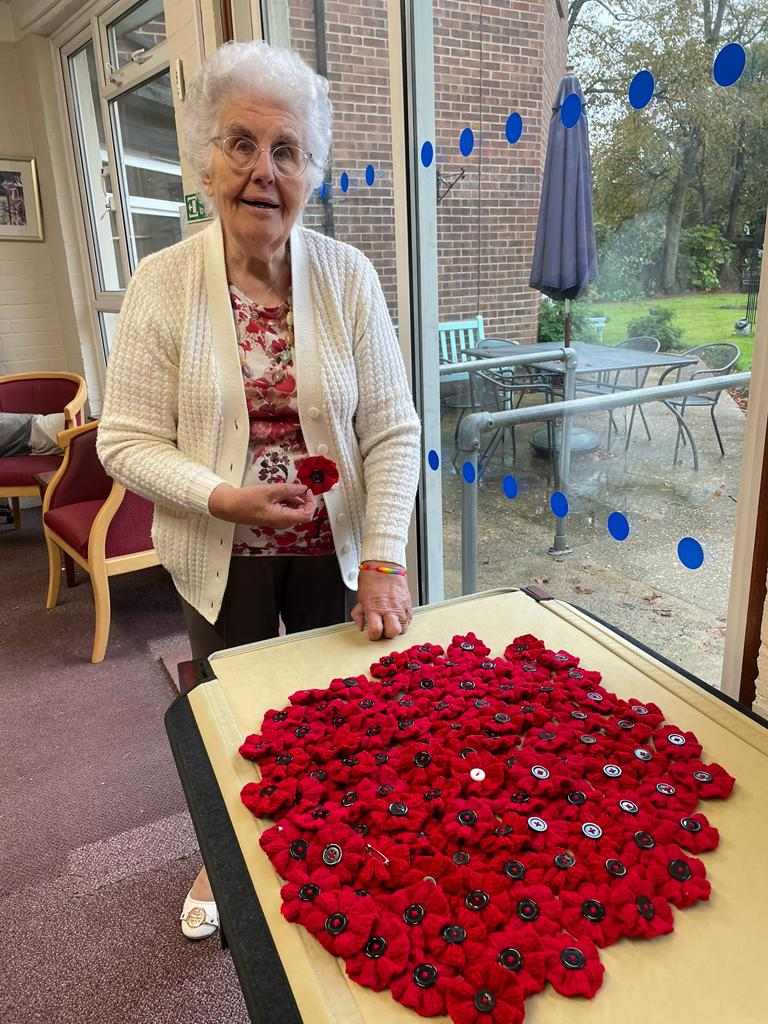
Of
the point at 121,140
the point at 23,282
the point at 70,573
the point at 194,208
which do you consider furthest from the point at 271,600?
the point at 23,282

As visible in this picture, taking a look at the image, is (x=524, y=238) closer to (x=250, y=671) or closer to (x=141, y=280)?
(x=141, y=280)

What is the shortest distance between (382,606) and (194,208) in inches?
90.0

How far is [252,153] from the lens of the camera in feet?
3.81

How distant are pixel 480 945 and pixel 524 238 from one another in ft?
4.95

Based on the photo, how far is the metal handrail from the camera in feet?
4.39

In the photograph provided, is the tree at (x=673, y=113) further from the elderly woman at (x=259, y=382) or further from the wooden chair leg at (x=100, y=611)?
the wooden chair leg at (x=100, y=611)

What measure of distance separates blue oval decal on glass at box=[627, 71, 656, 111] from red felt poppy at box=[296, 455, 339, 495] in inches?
33.3

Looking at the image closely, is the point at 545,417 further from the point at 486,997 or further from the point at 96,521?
the point at 96,521

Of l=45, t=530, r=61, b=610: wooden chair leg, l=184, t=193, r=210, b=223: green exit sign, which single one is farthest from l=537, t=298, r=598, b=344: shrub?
l=45, t=530, r=61, b=610: wooden chair leg

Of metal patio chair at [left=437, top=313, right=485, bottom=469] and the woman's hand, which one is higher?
metal patio chair at [left=437, top=313, right=485, bottom=469]

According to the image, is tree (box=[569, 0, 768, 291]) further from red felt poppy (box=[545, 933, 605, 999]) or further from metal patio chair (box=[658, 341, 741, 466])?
red felt poppy (box=[545, 933, 605, 999])

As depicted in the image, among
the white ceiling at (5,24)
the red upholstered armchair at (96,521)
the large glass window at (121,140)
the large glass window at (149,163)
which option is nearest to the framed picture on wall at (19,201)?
the large glass window at (121,140)

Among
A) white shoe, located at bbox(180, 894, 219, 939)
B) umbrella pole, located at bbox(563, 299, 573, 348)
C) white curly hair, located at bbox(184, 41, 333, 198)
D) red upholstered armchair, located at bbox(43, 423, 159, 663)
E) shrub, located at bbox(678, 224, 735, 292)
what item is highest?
white curly hair, located at bbox(184, 41, 333, 198)

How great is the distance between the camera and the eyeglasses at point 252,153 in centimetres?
116
